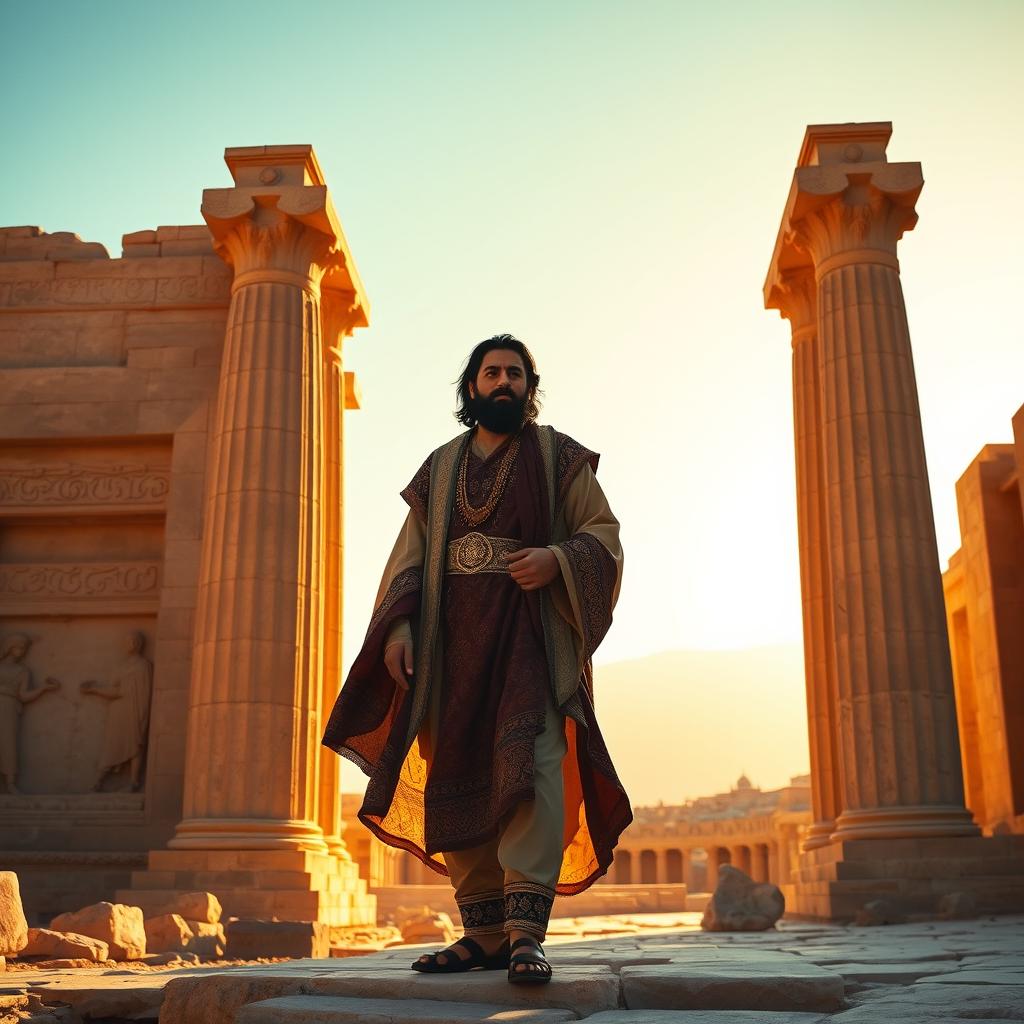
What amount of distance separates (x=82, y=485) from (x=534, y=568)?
1123 centimetres

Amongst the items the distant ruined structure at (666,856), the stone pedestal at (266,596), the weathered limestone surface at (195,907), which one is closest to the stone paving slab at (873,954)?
the weathered limestone surface at (195,907)

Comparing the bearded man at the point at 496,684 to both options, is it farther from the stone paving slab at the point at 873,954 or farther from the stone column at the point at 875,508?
the stone column at the point at 875,508

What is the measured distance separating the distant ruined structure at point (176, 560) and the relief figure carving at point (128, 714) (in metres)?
0.02

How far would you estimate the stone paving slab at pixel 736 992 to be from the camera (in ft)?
12.8

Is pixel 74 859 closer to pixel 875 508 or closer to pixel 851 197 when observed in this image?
pixel 875 508

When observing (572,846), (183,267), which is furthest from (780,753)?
(572,846)

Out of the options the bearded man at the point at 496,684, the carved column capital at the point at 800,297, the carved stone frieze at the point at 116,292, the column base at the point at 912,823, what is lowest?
the column base at the point at 912,823

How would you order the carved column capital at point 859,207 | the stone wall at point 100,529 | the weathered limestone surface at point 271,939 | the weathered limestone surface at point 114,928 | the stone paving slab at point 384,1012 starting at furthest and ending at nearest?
1. the carved column capital at point 859,207
2. the stone wall at point 100,529
3. the weathered limestone surface at point 271,939
4. the weathered limestone surface at point 114,928
5. the stone paving slab at point 384,1012

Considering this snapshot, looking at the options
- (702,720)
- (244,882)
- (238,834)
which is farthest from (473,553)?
(702,720)

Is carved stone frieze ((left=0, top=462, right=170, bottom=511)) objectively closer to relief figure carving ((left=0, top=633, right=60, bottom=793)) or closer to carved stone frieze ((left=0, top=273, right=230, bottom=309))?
relief figure carving ((left=0, top=633, right=60, bottom=793))

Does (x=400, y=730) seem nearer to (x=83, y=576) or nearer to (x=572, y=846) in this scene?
(x=572, y=846)

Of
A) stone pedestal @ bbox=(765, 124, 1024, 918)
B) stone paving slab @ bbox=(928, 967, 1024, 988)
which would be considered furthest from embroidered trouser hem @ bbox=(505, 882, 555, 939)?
stone pedestal @ bbox=(765, 124, 1024, 918)

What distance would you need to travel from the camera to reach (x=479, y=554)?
4.73 metres

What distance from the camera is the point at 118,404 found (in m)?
14.4
